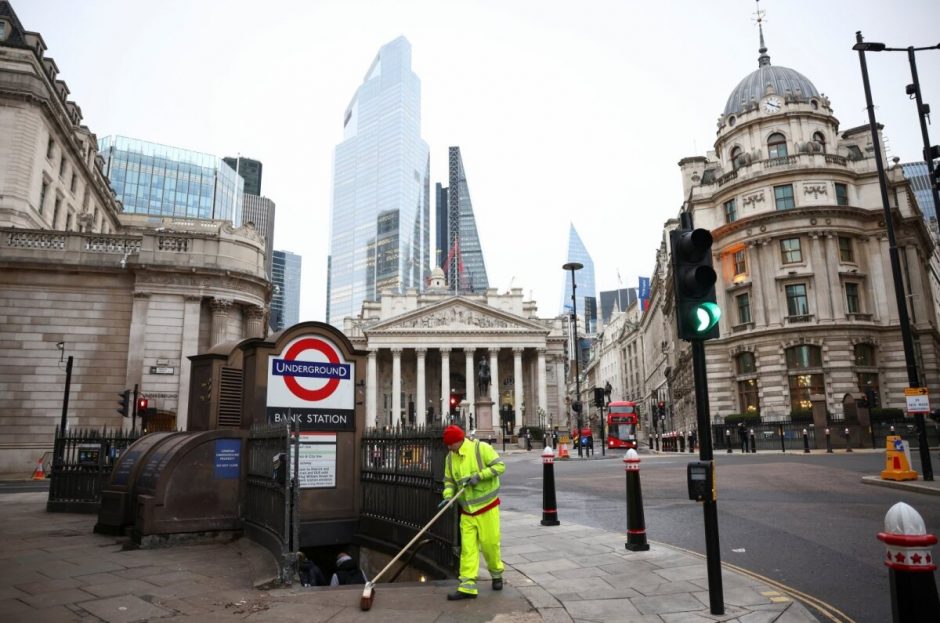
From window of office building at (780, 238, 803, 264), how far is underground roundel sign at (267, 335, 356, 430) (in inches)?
1482

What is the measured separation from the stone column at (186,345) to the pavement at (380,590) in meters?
18.7

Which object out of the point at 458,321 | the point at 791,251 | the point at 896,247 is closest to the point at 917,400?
the point at 896,247

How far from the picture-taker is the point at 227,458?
9070 millimetres

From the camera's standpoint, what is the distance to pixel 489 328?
79.5 meters

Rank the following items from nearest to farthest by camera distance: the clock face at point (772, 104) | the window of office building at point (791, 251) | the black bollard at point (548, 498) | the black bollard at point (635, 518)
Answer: the black bollard at point (635, 518) → the black bollard at point (548, 498) → the window of office building at point (791, 251) → the clock face at point (772, 104)

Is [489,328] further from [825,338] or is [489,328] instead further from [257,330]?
[257,330]

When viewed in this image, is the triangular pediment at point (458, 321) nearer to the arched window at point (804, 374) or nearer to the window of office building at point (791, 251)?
the window of office building at point (791, 251)

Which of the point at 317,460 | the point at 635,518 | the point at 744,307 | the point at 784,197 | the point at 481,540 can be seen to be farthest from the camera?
the point at 744,307

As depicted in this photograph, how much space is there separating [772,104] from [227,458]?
44990 millimetres

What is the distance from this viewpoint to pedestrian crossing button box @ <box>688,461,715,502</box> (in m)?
4.98

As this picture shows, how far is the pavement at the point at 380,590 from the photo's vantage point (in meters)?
5.14

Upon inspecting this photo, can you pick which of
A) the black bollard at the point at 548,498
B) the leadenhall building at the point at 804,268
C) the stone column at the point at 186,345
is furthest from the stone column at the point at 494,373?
the black bollard at the point at 548,498

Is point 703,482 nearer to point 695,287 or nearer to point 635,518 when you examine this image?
point 695,287

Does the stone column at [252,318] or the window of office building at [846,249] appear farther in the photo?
the window of office building at [846,249]
